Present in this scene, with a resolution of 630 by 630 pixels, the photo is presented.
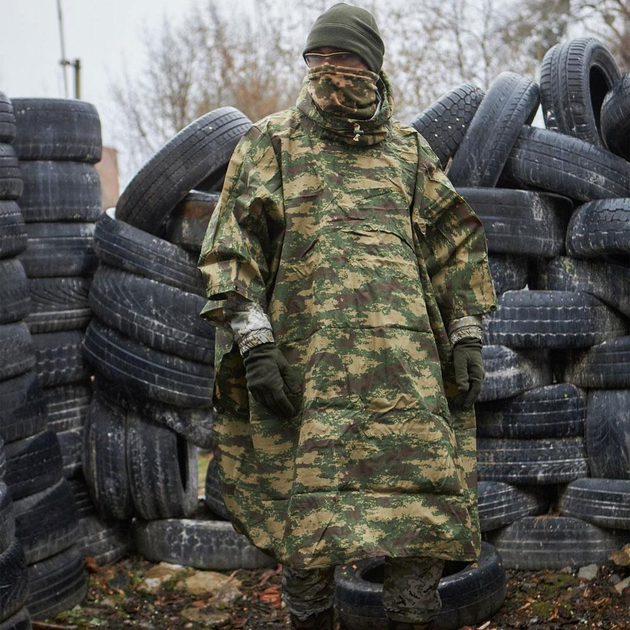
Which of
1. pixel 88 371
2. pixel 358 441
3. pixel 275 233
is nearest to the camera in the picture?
pixel 358 441

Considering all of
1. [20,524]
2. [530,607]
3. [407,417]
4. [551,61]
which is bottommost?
[530,607]

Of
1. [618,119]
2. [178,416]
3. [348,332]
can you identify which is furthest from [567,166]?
[178,416]

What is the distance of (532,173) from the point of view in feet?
15.0

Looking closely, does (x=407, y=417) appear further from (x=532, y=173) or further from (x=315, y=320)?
(x=532, y=173)

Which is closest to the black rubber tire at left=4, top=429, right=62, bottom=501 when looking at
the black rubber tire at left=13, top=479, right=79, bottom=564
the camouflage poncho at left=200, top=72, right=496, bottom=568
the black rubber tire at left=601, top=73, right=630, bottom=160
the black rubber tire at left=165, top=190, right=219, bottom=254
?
the black rubber tire at left=13, top=479, right=79, bottom=564

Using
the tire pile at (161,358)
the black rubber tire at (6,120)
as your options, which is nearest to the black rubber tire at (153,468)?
the tire pile at (161,358)

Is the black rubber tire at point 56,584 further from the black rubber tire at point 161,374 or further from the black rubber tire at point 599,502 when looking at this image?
the black rubber tire at point 599,502

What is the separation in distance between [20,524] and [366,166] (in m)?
2.16

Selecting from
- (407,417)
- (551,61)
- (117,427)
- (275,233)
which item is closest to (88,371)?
(117,427)

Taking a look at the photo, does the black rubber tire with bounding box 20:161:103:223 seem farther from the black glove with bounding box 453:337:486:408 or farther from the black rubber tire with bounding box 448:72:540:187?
the black glove with bounding box 453:337:486:408

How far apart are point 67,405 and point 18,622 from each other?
57.9 inches

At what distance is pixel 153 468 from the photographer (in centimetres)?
473

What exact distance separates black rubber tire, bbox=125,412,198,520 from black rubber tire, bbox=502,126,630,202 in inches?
81.7

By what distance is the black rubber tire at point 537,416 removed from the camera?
4516 millimetres
